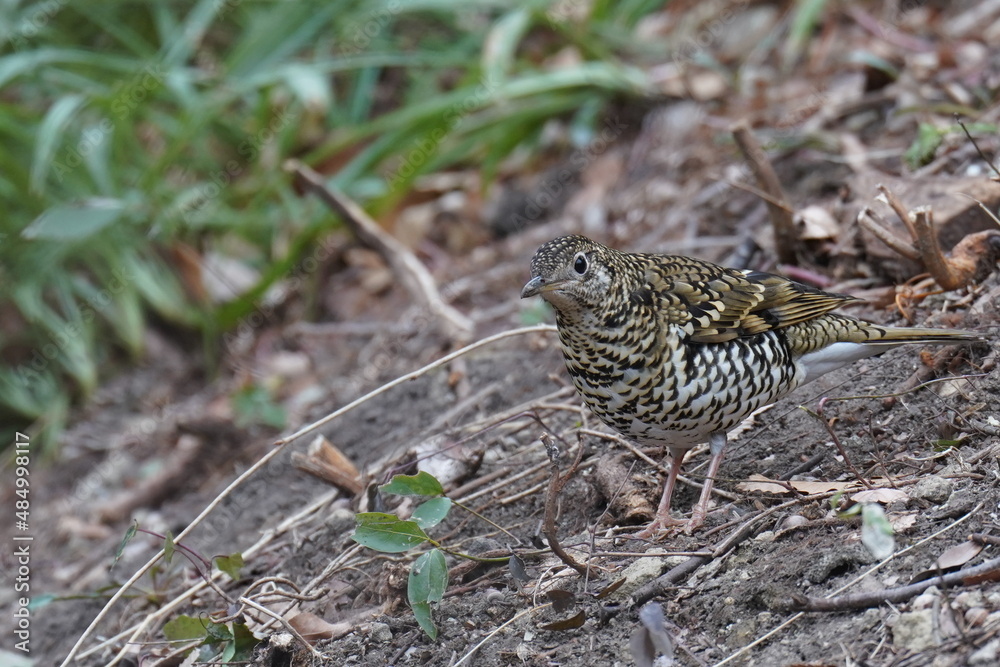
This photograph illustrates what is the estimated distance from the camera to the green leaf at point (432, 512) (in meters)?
3.17

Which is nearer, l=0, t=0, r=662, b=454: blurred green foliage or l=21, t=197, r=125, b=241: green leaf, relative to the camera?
l=21, t=197, r=125, b=241: green leaf

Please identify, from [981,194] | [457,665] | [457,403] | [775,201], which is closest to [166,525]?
[457,403]

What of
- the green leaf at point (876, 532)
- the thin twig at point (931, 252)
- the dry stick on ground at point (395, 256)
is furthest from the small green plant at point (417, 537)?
the dry stick on ground at point (395, 256)

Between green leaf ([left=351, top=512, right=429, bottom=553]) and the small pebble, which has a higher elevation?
green leaf ([left=351, top=512, right=429, bottom=553])

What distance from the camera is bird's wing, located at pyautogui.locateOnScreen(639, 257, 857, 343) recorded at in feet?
11.8

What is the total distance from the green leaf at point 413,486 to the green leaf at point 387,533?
0.27 ft

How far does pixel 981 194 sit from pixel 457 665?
299 centimetres

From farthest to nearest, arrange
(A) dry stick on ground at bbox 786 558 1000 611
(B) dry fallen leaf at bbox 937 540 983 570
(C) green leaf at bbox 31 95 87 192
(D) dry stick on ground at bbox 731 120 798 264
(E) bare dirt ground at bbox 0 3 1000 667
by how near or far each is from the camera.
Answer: (C) green leaf at bbox 31 95 87 192, (D) dry stick on ground at bbox 731 120 798 264, (E) bare dirt ground at bbox 0 3 1000 667, (B) dry fallen leaf at bbox 937 540 983 570, (A) dry stick on ground at bbox 786 558 1000 611

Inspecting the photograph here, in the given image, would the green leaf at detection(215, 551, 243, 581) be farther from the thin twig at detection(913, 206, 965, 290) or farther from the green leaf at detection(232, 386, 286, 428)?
the thin twig at detection(913, 206, 965, 290)

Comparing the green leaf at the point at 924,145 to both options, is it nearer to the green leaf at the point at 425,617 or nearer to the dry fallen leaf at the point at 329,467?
the dry fallen leaf at the point at 329,467

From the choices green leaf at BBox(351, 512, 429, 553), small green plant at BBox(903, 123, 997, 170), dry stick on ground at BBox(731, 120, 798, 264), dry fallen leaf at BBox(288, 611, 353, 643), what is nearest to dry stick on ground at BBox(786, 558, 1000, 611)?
green leaf at BBox(351, 512, 429, 553)

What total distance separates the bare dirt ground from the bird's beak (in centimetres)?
49

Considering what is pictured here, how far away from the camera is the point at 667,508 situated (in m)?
3.59

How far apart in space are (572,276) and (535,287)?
16 cm
